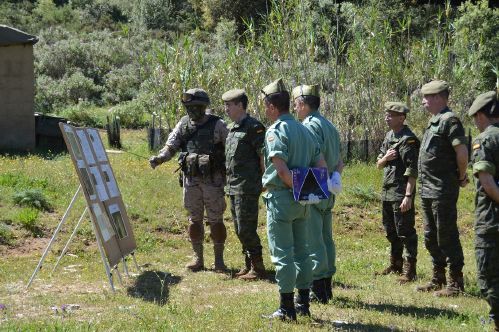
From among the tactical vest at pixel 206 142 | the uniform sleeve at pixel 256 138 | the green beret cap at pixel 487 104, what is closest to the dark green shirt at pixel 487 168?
the green beret cap at pixel 487 104

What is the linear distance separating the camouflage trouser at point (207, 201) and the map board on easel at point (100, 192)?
0.79m

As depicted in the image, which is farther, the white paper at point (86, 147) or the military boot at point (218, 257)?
the military boot at point (218, 257)

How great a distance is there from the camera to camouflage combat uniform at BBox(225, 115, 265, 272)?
8555 millimetres

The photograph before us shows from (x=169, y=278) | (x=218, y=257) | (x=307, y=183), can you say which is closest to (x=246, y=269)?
(x=218, y=257)

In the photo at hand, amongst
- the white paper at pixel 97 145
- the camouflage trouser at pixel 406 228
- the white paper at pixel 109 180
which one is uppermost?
the white paper at pixel 97 145

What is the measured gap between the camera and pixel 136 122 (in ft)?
74.5

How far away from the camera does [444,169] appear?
770cm

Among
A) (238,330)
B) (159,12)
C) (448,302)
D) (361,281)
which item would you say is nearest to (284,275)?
(238,330)

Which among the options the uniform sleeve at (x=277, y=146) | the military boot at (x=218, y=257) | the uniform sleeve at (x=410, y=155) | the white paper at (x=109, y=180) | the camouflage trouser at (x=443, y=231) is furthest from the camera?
the military boot at (x=218, y=257)

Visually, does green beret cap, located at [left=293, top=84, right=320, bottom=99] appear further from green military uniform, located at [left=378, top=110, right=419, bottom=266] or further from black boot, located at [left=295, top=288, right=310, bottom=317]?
black boot, located at [left=295, top=288, right=310, bottom=317]

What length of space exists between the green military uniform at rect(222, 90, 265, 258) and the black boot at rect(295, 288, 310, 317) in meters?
2.03

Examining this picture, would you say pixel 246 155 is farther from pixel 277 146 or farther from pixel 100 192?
pixel 277 146

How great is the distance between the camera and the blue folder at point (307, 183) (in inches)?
243

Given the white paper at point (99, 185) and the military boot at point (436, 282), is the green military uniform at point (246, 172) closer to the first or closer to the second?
the white paper at point (99, 185)
